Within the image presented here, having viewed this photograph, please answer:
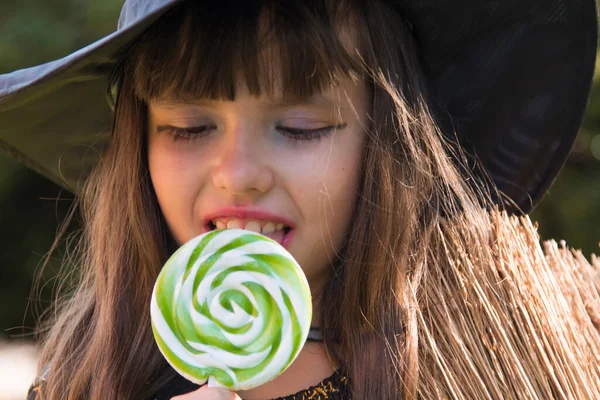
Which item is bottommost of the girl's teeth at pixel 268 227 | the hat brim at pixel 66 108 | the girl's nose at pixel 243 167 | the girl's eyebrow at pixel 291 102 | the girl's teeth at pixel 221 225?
the girl's teeth at pixel 268 227

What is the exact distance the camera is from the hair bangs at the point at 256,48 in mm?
2201

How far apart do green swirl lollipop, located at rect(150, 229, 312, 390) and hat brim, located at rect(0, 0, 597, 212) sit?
57 cm

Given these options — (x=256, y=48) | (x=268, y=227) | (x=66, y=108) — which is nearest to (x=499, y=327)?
(x=268, y=227)

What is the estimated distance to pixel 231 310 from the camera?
81.7 inches

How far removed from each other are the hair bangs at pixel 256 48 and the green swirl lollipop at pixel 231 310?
384 millimetres

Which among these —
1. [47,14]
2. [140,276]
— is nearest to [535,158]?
[140,276]

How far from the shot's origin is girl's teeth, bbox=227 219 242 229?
2.28 meters

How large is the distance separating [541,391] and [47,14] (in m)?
2.51

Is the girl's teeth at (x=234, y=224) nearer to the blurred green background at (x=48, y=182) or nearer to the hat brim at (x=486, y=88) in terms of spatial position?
the hat brim at (x=486, y=88)

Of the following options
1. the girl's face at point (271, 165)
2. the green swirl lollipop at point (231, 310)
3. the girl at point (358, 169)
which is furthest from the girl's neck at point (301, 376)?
the green swirl lollipop at point (231, 310)

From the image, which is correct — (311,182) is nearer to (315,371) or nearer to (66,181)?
(315,371)

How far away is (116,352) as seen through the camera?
2.51m

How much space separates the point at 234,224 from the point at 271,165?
19 cm

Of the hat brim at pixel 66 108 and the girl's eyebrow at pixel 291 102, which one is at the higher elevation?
the hat brim at pixel 66 108
